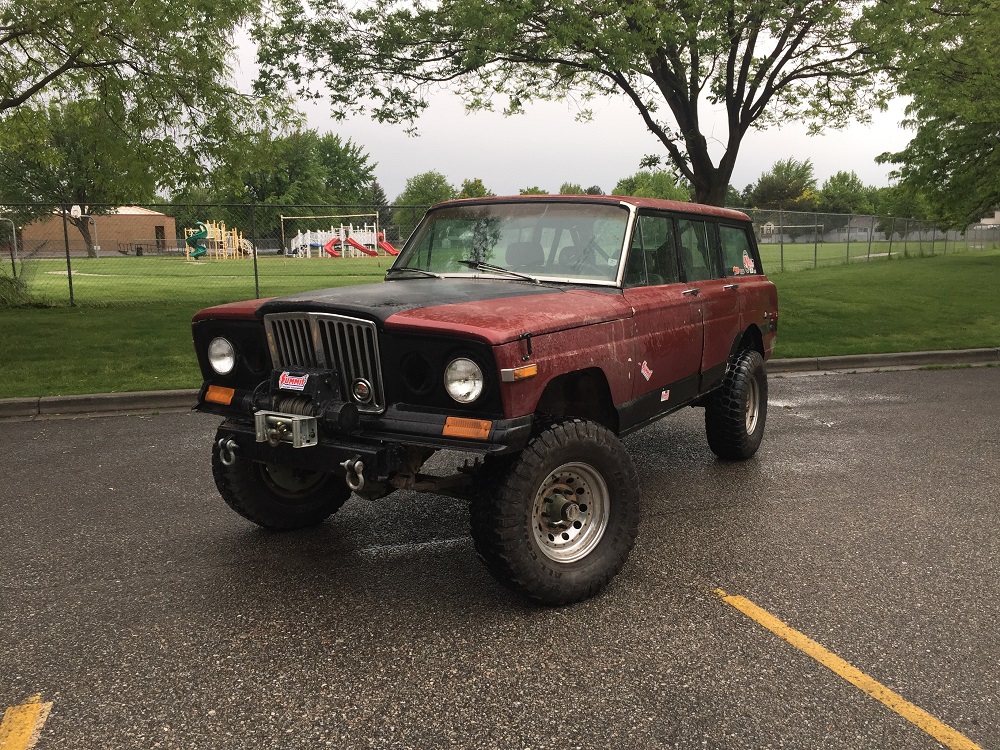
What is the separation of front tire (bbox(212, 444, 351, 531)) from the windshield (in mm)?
1452

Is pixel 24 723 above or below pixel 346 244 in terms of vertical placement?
below

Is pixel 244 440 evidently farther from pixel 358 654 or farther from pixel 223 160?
pixel 223 160

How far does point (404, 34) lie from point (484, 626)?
49.7 feet

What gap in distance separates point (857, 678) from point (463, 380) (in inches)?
75.8

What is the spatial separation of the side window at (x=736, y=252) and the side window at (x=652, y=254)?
37.9 inches

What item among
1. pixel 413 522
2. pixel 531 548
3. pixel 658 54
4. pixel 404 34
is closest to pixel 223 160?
pixel 404 34

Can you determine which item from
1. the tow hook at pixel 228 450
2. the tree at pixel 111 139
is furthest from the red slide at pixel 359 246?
the tow hook at pixel 228 450

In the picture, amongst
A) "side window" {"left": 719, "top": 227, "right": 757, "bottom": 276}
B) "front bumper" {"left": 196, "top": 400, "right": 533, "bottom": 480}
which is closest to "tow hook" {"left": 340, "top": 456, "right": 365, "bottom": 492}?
"front bumper" {"left": 196, "top": 400, "right": 533, "bottom": 480}

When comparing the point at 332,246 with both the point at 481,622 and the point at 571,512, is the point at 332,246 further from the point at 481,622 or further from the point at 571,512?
the point at 481,622

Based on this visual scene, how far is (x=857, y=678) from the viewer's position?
3072 millimetres

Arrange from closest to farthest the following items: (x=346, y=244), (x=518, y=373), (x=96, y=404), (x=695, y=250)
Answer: (x=518, y=373) → (x=695, y=250) → (x=96, y=404) → (x=346, y=244)

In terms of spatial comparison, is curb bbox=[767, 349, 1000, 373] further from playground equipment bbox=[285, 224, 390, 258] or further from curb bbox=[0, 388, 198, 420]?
playground equipment bbox=[285, 224, 390, 258]

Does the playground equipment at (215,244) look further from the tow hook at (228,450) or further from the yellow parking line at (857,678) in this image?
the yellow parking line at (857,678)

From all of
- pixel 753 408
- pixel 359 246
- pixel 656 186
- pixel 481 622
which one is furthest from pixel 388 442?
pixel 656 186
